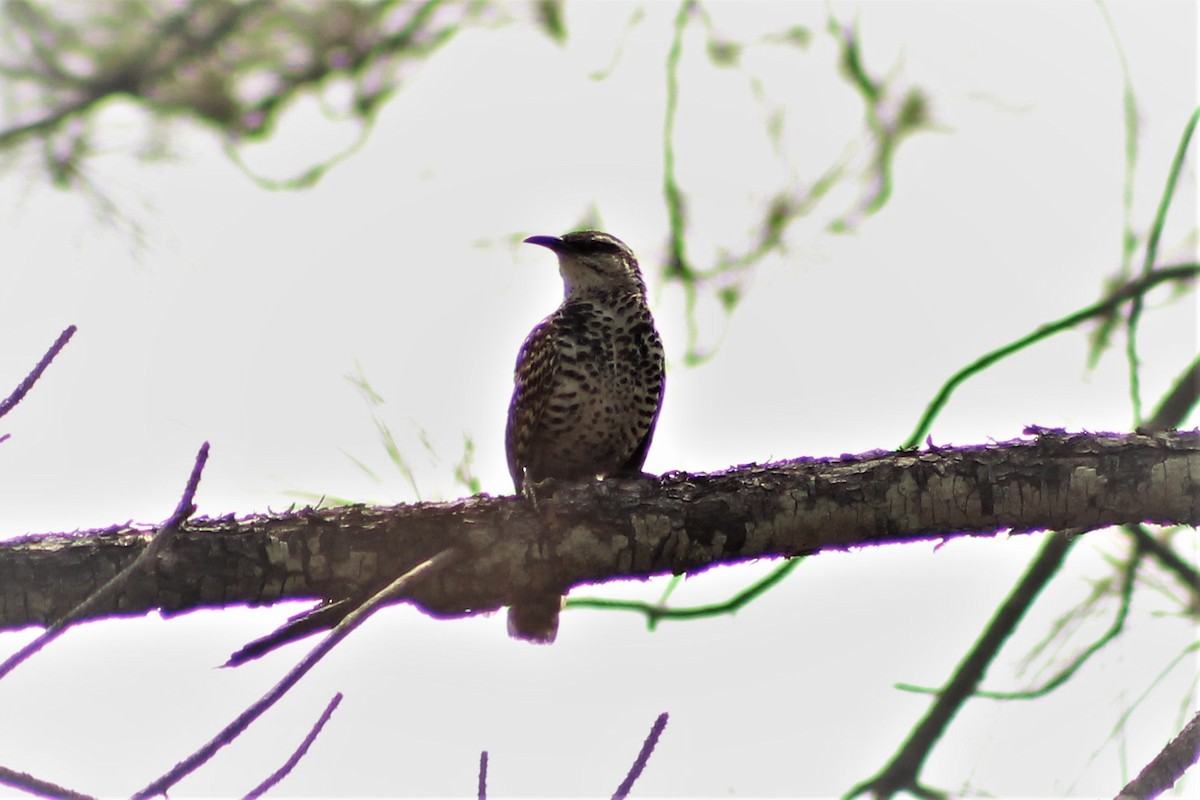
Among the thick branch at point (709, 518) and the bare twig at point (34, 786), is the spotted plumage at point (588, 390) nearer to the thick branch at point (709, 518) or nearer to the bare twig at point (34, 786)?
the thick branch at point (709, 518)

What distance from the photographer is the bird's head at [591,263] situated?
4.89m

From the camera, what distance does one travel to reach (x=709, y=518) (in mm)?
3135

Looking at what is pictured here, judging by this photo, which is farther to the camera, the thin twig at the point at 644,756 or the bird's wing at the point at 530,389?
the bird's wing at the point at 530,389

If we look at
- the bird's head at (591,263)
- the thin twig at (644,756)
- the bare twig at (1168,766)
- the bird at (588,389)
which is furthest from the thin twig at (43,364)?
the bird's head at (591,263)

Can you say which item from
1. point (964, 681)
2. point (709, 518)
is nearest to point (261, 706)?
point (709, 518)

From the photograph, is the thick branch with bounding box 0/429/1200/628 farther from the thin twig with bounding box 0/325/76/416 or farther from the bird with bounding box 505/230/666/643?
the bird with bounding box 505/230/666/643

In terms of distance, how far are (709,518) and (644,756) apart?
101 cm

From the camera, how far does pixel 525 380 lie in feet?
15.2

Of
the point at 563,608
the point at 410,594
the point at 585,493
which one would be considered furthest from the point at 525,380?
the point at 410,594

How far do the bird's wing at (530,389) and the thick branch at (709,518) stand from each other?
A: 1.30m

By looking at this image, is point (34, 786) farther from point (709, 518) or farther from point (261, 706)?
point (709, 518)

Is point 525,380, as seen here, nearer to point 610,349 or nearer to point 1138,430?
point 610,349

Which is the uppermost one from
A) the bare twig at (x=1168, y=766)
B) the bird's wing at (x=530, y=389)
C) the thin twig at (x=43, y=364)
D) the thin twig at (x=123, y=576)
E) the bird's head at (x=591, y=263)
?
the bird's head at (x=591, y=263)

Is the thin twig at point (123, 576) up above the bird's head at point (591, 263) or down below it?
below
